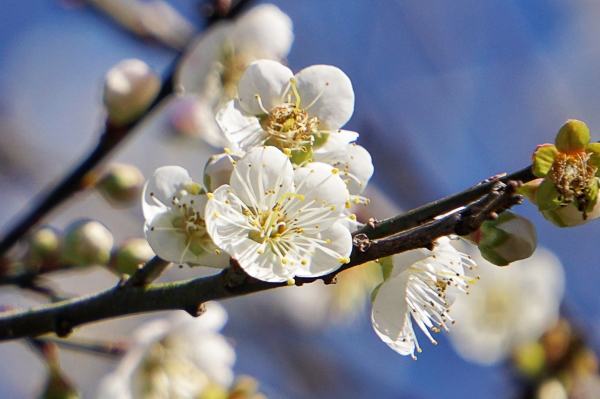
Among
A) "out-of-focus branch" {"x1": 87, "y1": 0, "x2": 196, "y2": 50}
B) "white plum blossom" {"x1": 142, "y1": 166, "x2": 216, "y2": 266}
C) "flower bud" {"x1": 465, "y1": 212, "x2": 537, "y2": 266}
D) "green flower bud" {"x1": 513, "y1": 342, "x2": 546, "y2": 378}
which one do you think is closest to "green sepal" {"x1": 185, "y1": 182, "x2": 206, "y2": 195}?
"white plum blossom" {"x1": 142, "y1": 166, "x2": 216, "y2": 266}

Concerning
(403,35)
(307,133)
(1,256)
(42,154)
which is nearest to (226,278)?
(307,133)

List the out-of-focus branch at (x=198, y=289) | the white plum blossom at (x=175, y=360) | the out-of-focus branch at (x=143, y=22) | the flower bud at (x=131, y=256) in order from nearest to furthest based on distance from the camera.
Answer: the out-of-focus branch at (x=198, y=289)
the flower bud at (x=131, y=256)
the white plum blossom at (x=175, y=360)
the out-of-focus branch at (x=143, y=22)

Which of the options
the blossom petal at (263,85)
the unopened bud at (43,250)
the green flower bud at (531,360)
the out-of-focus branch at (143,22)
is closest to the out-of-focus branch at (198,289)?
the blossom petal at (263,85)

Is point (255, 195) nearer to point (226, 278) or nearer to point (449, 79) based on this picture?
point (226, 278)

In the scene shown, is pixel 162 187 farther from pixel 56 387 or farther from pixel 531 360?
pixel 531 360

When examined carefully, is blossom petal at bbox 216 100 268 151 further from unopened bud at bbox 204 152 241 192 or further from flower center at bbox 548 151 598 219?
flower center at bbox 548 151 598 219

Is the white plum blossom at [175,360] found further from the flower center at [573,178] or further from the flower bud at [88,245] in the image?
the flower center at [573,178]
